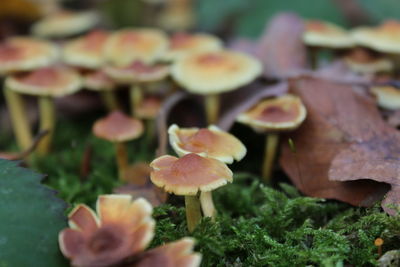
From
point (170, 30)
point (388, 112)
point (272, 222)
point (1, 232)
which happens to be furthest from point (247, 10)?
point (1, 232)

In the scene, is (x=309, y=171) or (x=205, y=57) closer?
(x=309, y=171)

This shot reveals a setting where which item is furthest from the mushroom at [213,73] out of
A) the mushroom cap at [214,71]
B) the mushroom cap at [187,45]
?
the mushroom cap at [187,45]

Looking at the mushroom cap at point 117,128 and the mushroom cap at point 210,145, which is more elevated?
the mushroom cap at point 210,145

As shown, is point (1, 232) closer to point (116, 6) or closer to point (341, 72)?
point (341, 72)

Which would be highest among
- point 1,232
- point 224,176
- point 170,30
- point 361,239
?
point 224,176

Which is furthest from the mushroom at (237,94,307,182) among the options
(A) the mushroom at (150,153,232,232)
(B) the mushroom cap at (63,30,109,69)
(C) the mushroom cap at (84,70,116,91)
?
(B) the mushroom cap at (63,30,109,69)

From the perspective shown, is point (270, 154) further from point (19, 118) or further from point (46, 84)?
point (19, 118)

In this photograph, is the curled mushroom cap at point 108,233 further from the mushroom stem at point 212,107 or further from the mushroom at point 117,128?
the mushroom stem at point 212,107
